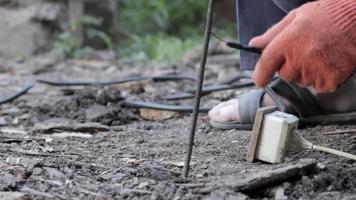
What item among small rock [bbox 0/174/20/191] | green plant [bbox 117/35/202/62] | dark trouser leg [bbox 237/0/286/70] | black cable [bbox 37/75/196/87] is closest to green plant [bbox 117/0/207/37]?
green plant [bbox 117/35/202/62]

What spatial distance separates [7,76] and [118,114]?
3.84ft

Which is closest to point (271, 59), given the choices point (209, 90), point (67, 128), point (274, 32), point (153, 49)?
point (274, 32)

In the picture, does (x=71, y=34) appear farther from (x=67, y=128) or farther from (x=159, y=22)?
(x=67, y=128)

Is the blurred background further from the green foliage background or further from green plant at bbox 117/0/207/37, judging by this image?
green plant at bbox 117/0/207/37

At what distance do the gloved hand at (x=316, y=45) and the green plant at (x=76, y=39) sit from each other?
2.56 m

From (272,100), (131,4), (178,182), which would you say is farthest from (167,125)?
(131,4)

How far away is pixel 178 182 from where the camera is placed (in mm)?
1217

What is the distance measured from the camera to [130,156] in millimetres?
1463

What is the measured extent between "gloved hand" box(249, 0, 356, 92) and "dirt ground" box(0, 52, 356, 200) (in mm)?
180

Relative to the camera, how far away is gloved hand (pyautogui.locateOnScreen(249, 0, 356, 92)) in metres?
1.27

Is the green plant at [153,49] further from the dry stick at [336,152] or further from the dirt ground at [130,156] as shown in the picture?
the dry stick at [336,152]

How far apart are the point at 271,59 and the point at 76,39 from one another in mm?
2816

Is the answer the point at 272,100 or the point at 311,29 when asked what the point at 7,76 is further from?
the point at 311,29

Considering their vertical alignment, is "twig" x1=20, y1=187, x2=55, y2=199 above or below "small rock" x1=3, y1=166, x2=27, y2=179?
above
